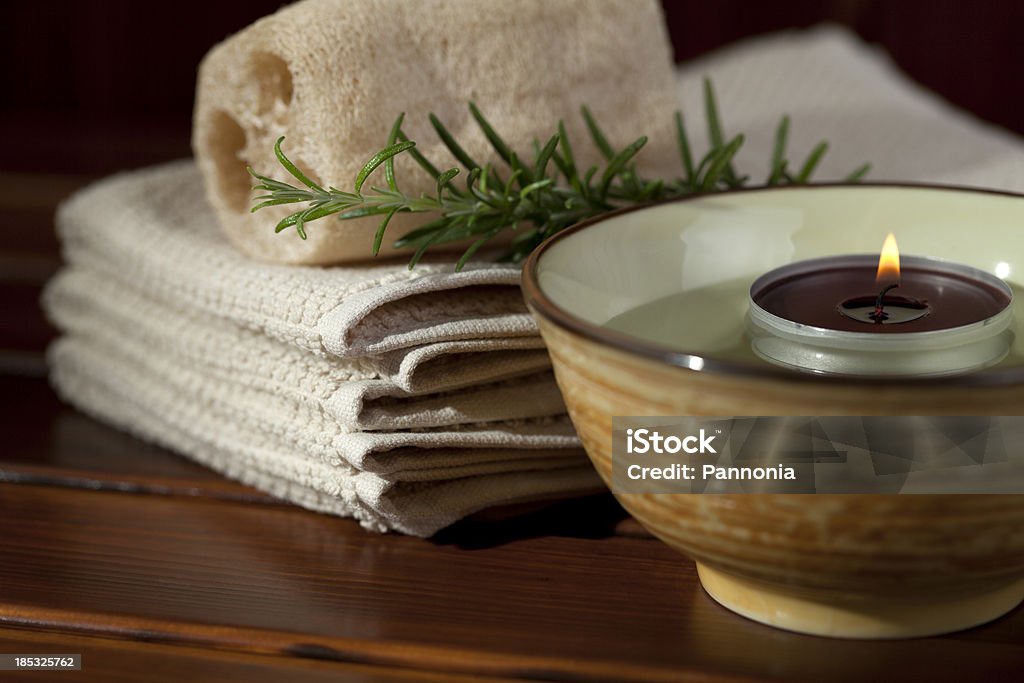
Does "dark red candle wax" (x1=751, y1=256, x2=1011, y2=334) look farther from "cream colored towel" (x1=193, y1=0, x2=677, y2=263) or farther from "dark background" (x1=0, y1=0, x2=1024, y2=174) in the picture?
"dark background" (x1=0, y1=0, x2=1024, y2=174)

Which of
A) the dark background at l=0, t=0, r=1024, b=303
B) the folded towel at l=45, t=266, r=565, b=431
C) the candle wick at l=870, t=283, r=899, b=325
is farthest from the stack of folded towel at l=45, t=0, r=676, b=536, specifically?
the dark background at l=0, t=0, r=1024, b=303

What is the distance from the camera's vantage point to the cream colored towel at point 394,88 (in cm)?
43

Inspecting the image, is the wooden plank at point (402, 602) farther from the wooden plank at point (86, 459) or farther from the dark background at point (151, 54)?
the dark background at point (151, 54)

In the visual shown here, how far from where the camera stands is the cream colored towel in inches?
16.8

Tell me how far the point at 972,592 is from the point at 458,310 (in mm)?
189

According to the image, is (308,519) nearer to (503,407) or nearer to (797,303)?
(503,407)

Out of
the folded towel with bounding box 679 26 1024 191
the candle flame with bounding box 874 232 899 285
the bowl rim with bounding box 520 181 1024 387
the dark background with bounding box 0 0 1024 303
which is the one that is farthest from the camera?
the dark background with bounding box 0 0 1024 303

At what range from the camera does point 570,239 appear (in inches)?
15.1

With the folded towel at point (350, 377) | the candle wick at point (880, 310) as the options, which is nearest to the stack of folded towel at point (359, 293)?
the folded towel at point (350, 377)

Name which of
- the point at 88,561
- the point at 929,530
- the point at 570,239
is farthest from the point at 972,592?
the point at 88,561

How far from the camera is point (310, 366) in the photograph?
419mm

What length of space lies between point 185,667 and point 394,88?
8.5 inches

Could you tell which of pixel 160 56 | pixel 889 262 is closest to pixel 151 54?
pixel 160 56

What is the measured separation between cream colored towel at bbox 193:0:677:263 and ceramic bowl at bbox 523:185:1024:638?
88 millimetres
